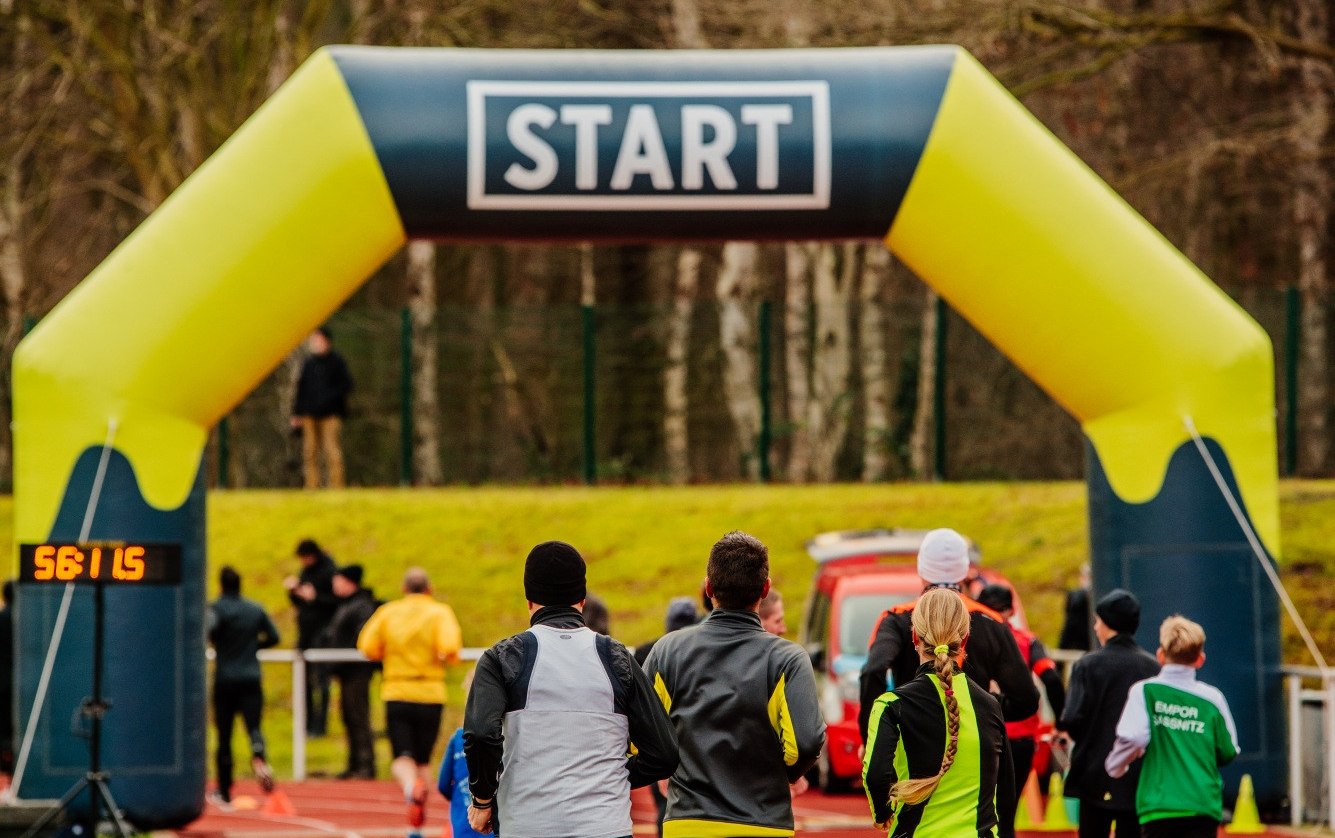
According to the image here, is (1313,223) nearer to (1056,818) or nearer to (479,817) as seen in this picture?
(1056,818)

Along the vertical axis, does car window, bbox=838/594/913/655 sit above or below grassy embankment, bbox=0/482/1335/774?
below

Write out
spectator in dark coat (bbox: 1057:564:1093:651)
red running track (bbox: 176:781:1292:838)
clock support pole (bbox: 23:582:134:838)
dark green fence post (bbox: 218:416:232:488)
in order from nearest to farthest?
clock support pole (bbox: 23:582:134:838)
red running track (bbox: 176:781:1292:838)
spectator in dark coat (bbox: 1057:564:1093:651)
dark green fence post (bbox: 218:416:232:488)

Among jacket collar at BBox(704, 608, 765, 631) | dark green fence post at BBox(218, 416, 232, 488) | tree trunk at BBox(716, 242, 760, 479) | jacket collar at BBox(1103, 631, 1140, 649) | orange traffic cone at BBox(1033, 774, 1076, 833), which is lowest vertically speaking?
orange traffic cone at BBox(1033, 774, 1076, 833)

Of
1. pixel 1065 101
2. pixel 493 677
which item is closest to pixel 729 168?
pixel 493 677

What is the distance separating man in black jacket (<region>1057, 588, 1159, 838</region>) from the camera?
9289 millimetres

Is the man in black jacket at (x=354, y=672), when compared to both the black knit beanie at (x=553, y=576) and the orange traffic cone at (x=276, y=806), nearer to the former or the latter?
the orange traffic cone at (x=276, y=806)

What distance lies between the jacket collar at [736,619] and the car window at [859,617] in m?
8.98

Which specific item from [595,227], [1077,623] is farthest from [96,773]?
[1077,623]

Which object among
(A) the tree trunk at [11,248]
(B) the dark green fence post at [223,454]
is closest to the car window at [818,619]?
(B) the dark green fence post at [223,454]

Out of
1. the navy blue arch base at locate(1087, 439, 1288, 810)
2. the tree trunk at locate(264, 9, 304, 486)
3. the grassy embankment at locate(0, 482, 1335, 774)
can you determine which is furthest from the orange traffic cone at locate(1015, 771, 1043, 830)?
the tree trunk at locate(264, 9, 304, 486)

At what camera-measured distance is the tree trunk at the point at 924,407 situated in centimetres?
2520

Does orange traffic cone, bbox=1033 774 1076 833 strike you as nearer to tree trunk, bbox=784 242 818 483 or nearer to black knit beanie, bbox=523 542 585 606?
black knit beanie, bbox=523 542 585 606

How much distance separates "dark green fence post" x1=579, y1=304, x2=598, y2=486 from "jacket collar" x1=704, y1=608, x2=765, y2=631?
18.4 meters

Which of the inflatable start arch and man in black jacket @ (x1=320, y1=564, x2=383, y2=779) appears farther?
man in black jacket @ (x1=320, y1=564, x2=383, y2=779)
